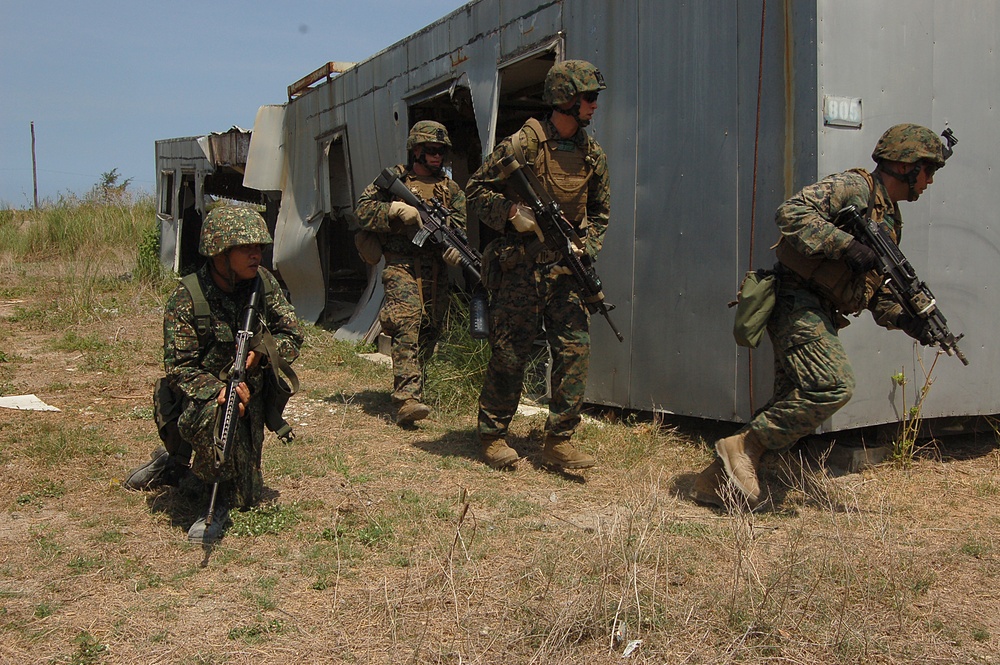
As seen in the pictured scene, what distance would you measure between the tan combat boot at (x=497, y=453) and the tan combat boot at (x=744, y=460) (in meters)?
1.20

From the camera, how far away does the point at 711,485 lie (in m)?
4.12

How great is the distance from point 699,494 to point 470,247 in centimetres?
251

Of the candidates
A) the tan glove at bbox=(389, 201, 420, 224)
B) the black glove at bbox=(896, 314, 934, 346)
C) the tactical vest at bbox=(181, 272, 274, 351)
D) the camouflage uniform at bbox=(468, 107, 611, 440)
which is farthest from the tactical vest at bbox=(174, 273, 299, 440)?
the black glove at bbox=(896, 314, 934, 346)

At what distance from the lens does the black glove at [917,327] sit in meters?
3.91

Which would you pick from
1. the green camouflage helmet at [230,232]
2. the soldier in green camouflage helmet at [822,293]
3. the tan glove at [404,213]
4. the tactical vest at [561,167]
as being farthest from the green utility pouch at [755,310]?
the tan glove at [404,213]

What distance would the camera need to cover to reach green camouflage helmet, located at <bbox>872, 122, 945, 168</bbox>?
3.83m

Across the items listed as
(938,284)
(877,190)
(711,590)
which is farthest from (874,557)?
(938,284)

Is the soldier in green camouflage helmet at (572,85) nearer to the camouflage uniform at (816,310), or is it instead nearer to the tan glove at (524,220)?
the tan glove at (524,220)

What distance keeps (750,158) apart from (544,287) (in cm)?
135

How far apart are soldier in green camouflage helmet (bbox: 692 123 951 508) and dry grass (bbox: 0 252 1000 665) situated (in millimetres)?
346

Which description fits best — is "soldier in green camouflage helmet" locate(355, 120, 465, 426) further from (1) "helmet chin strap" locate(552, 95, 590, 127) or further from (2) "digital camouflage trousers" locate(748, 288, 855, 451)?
(2) "digital camouflage trousers" locate(748, 288, 855, 451)

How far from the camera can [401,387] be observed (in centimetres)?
559

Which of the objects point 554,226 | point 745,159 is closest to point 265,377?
point 554,226

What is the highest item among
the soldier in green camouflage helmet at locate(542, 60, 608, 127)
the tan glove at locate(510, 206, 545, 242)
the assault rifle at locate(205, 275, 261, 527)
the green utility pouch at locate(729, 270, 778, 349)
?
the soldier in green camouflage helmet at locate(542, 60, 608, 127)
